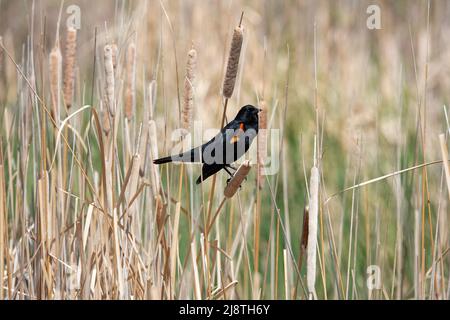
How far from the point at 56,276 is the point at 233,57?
2.26 ft

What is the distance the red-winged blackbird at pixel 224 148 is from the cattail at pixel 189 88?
9cm

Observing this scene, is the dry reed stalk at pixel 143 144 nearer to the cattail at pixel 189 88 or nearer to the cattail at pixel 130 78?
the cattail at pixel 130 78

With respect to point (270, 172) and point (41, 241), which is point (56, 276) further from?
point (270, 172)

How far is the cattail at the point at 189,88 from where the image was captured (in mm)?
1377

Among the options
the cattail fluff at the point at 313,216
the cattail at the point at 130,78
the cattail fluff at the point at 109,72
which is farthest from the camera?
the cattail at the point at 130,78

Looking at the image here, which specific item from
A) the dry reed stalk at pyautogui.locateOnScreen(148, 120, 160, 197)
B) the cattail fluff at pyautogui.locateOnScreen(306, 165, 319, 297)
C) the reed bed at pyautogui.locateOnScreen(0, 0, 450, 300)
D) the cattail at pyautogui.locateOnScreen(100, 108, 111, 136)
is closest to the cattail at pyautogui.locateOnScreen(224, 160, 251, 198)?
the reed bed at pyautogui.locateOnScreen(0, 0, 450, 300)

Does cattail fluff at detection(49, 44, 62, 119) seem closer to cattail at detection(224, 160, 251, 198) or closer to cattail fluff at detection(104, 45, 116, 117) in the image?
cattail fluff at detection(104, 45, 116, 117)

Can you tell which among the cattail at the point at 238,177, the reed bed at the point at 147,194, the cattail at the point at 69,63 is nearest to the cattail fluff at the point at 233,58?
the reed bed at the point at 147,194

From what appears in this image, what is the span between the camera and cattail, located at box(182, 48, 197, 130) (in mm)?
1377

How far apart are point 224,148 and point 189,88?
0.76 feet

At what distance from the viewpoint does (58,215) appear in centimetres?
170

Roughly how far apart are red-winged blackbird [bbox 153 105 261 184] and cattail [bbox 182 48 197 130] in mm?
90

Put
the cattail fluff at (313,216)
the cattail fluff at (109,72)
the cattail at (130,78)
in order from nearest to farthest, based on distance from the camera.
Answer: the cattail fluff at (313,216) < the cattail fluff at (109,72) < the cattail at (130,78)

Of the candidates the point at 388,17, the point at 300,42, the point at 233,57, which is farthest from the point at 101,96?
the point at 388,17
